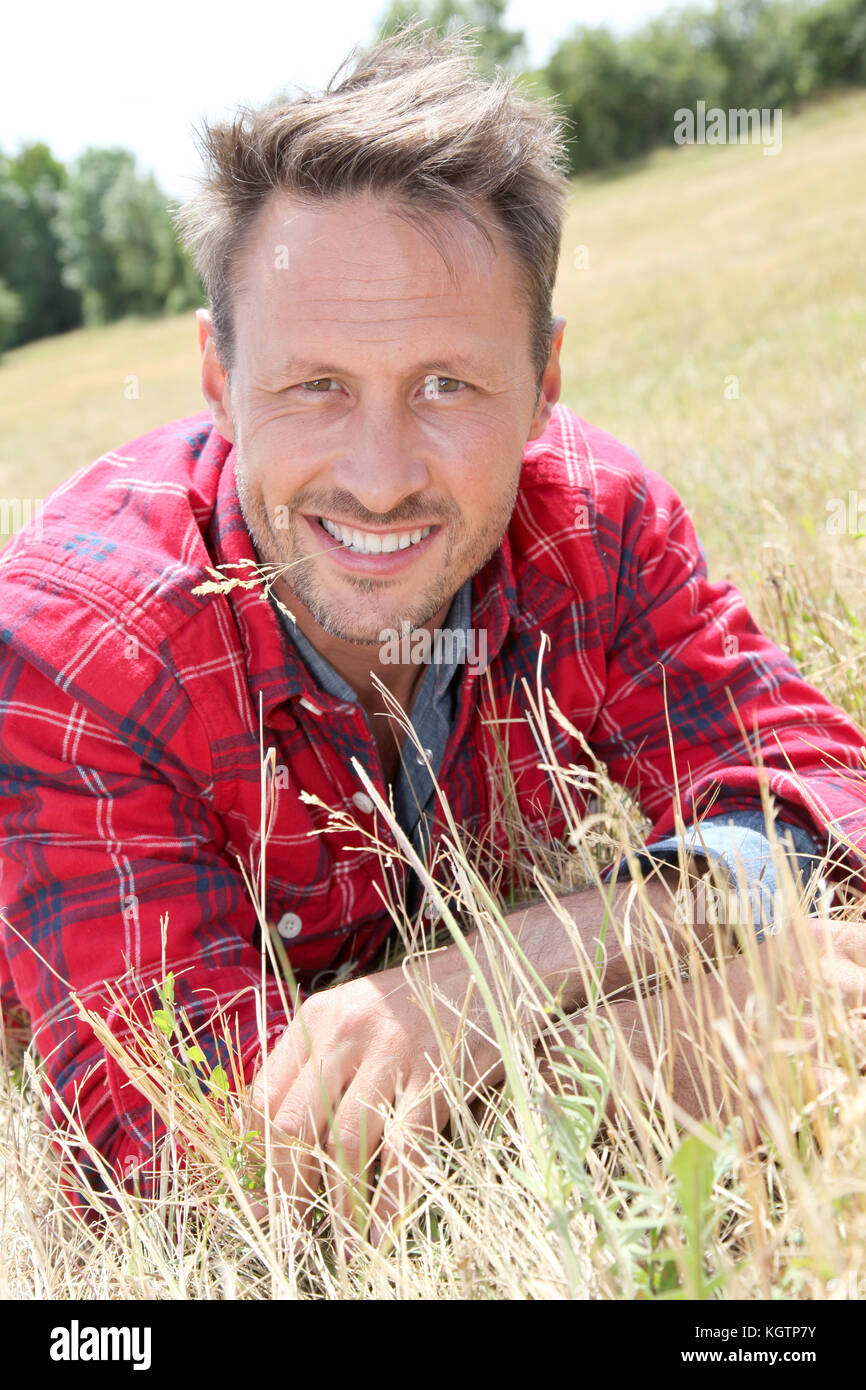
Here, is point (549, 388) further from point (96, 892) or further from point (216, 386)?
point (96, 892)

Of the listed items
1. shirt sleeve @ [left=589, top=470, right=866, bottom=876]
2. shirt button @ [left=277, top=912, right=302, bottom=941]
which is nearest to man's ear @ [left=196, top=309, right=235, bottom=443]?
shirt sleeve @ [left=589, top=470, right=866, bottom=876]

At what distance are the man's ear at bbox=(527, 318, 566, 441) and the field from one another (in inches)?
23.9

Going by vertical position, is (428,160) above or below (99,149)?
below

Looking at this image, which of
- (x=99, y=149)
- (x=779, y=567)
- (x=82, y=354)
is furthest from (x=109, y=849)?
(x=99, y=149)

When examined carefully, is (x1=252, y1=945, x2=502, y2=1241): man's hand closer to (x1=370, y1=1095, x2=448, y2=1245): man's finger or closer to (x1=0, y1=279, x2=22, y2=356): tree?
(x1=370, y1=1095, x2=448, y2=1245): man's finger

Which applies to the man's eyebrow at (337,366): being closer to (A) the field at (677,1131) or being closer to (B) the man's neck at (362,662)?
(B) the man's neck at (362,662)

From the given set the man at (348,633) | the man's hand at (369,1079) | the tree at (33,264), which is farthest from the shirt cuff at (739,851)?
the tree at (33,264)

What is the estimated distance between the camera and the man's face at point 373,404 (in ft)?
6.97

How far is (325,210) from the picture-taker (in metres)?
2.20

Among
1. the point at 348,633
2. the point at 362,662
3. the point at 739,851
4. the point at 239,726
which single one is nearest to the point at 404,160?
the point at 348,633

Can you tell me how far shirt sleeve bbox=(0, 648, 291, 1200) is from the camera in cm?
192

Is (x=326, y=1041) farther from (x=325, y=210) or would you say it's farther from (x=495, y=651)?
(x=325, y=210)

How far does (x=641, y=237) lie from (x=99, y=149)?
53.5 metres

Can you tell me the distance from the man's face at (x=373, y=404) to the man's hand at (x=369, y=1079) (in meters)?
0.87
